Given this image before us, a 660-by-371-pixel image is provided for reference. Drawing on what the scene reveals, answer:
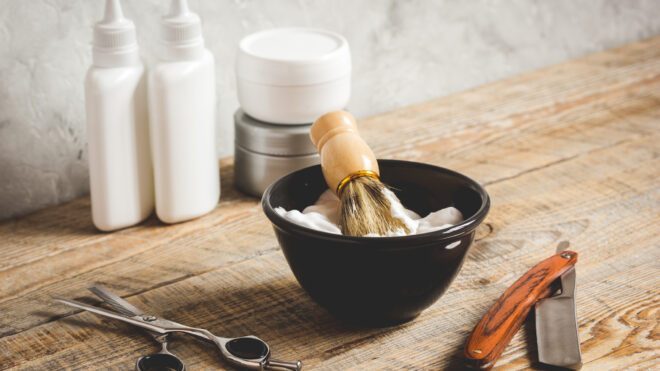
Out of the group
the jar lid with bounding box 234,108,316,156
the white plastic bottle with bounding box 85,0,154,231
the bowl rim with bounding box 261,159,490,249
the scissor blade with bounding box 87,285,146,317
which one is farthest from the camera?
the jar lid with bounding box 234,108,316,156

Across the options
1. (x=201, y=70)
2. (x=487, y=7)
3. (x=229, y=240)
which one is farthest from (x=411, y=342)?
(x=487, y=7)

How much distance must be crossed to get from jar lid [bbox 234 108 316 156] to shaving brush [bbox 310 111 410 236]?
0.13m

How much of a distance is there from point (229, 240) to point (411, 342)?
28 centimetres

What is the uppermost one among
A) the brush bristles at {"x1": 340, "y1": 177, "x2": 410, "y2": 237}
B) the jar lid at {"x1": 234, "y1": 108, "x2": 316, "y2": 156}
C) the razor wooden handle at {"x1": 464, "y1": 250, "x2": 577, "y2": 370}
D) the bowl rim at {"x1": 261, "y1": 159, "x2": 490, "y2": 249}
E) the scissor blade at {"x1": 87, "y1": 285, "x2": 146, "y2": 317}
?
the bowl rim at {"x1": 261, "y1": 159, "x2": 490, "y2": 249}

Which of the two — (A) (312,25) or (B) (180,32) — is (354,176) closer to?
(B) (180,32)

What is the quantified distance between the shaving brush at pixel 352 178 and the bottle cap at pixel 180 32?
170 mm

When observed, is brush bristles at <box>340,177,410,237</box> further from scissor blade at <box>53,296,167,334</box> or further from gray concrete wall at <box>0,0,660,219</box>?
gray concrete wall at <box>0,0,660,219</box>

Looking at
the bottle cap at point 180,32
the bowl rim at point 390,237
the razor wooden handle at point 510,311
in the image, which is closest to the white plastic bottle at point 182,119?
the bottle cap at point 180,32

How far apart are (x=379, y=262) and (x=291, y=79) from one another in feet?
1.16

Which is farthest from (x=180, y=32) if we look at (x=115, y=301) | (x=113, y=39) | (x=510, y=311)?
(x=510, y=311)

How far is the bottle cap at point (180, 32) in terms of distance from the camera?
0.81 meters

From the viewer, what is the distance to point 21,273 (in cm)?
Result: 78

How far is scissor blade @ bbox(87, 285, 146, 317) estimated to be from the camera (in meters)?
0.68

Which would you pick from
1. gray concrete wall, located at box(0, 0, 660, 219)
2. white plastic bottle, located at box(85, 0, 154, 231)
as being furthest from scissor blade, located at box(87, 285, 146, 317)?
gray concrete wall, located at box(0, 0, 660, 219)
